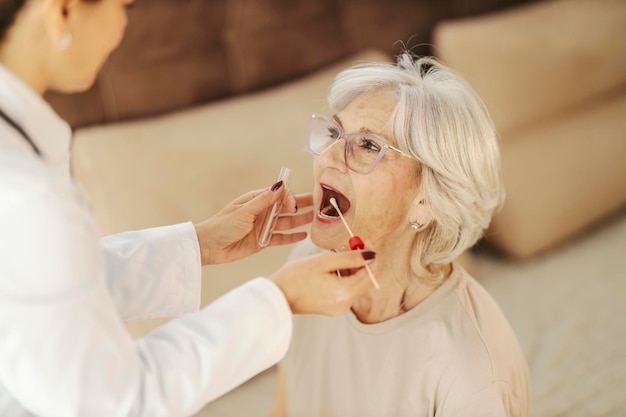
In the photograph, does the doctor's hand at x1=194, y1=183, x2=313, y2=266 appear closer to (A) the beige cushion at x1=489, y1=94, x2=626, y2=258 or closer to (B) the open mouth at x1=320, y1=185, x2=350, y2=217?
(B) the open mouth at x1=320, y1=185, x2=350, y2=217

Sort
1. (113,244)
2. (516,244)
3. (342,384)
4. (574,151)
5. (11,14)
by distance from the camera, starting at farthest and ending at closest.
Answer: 1. (574,151)
2. (516,244)
3. (342,384)
4. (113,244)
5. (11,14)

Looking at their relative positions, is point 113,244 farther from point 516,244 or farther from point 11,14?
point 516,244

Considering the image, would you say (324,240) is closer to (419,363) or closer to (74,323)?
(419,363)

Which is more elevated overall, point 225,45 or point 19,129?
point 19,129

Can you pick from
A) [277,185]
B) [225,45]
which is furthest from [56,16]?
[225,45]

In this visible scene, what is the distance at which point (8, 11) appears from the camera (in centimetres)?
79

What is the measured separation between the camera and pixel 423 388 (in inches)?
44.3

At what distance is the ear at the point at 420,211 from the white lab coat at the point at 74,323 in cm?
37

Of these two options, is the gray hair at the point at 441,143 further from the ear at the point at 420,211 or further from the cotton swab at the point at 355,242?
the cotton swab at the point at 355,242

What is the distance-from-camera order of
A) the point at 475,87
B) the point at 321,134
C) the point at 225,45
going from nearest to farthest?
the point at 321,134 < the point at 475,87 < the point at 225,45

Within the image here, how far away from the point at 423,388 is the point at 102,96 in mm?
995

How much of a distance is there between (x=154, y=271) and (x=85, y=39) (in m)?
0.34

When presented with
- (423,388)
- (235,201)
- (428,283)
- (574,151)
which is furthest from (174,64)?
(574,151)

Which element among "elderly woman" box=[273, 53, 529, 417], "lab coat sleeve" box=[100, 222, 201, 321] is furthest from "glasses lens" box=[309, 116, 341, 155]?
"lab coat sleeve" box=[100, 222, 201, 321]
